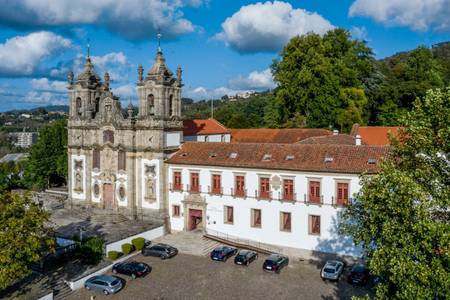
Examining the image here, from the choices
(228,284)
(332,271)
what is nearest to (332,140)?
(332,271)

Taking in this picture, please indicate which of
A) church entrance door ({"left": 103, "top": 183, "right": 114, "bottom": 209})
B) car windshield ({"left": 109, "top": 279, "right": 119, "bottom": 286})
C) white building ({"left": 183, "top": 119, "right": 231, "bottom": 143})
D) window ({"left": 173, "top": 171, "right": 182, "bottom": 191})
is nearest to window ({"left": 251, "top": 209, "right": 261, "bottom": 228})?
window ({"left": 173, "top": 171, "right": 182, "bottom": 191})

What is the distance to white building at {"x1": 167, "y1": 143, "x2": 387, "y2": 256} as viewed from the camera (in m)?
31.6

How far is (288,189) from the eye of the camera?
109 ft

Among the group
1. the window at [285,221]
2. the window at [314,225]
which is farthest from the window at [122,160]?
the window at [314,225]

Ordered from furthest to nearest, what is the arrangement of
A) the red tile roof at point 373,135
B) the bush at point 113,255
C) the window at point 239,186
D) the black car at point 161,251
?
the red tile roof at point 373,135
the window at point 239,186
the black car at point 161,251
the bush at point 113,255

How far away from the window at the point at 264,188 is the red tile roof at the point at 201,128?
1442cm

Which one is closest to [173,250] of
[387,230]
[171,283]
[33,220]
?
[171,283]

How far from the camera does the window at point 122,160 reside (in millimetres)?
41500

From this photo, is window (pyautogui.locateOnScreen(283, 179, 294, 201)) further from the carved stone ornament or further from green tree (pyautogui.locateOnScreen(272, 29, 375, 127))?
green tree (pyautogui.locateOnScreen(272, 29, 375, 127))

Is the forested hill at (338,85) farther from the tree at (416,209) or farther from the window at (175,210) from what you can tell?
the tree at (416,209)

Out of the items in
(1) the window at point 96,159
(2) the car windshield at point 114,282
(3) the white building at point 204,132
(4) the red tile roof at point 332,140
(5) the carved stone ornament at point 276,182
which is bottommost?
(2) the car windshield at point 114,282

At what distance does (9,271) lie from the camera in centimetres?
2286

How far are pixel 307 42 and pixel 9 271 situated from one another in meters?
46.4

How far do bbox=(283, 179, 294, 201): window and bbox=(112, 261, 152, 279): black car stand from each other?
11425 mm
